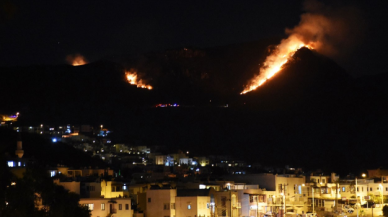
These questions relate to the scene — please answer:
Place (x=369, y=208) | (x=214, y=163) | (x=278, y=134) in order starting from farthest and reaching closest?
(x=278, y=134) → (x=214, y=163) → (x=369, y=208)

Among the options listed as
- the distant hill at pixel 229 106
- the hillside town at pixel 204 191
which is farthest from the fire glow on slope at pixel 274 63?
the hillside town at pixel 204 191

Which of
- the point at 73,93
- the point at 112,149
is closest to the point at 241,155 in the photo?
the point at 112,149

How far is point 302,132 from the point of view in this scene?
130m

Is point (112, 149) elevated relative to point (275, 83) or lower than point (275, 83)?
lower

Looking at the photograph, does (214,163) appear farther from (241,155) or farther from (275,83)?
(275,83)

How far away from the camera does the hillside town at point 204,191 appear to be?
1742 inches

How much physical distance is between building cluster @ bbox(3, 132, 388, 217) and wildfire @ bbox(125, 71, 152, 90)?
113 metres

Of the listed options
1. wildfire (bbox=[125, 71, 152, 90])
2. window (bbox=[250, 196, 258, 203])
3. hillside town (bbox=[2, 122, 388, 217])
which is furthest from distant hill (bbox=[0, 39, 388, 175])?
window (bbox=[250, 196, 258, 203])

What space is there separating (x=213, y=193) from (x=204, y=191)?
2.20ft

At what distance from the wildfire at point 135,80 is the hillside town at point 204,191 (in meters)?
94.0

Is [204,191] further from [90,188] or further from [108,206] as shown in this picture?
[90,188]

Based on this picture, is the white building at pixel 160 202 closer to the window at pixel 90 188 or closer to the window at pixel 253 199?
the window at pixel 90 188

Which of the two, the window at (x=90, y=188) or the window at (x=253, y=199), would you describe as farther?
the window at (x=253, y=199)

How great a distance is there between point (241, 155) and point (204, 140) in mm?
14600
